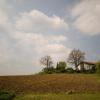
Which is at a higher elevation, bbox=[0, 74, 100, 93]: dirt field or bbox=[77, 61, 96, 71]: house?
bbox=[77, 61, 96, 71]: house

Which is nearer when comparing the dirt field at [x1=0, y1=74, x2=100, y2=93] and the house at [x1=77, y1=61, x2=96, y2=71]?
the dirt field at [x1=0, y1=74, x2=100, y2=93]

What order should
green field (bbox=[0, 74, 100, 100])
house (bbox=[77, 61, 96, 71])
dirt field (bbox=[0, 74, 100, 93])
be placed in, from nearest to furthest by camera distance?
green field (bbox=[0, 74, 100, 100]) → dirt field (bbox=[0, 74, 100, 93]) → house (bbox=[77, 61, 96, 71])

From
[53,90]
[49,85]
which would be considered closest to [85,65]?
[49,85]

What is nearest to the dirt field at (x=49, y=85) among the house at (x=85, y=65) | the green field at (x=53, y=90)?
the green field at (x=53, y=90)

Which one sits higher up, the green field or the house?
the house

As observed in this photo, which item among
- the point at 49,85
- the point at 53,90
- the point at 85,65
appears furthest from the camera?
the point at 85,65

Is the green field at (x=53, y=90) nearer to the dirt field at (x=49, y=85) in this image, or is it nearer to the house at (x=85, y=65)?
the dirt field at (x=49, y=85)

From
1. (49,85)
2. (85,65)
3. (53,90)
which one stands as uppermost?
(85,65)

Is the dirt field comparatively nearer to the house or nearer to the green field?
the green field

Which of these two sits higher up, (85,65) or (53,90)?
(85,65)

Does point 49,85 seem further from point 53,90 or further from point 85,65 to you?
point 85,65

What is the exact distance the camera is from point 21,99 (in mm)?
21875

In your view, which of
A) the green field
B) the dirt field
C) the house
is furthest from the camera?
the house

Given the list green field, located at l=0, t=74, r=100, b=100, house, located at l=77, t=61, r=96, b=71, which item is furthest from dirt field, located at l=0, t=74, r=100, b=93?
house, located at l=77, t=61, r=96, b=71
